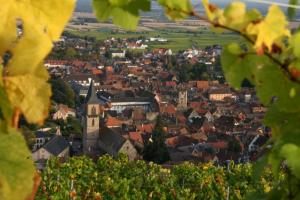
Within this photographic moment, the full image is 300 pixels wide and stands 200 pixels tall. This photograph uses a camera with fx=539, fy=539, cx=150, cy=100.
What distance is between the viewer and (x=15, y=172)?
0.41 metres

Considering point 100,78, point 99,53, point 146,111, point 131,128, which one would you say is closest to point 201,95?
point 146,111

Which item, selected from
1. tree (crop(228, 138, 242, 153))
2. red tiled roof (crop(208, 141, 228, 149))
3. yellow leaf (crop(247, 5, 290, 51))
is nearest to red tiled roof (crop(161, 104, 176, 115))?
red tiled roof (crop(208, 141, 228, 149))

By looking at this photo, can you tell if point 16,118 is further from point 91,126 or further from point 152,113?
point 152,113

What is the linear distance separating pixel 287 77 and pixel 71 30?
52.9 meters

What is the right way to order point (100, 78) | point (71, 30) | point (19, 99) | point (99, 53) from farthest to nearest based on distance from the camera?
1. point (71, 30)
2. point (99, 53)
3. point (100, 78)
4. point (19, 99)

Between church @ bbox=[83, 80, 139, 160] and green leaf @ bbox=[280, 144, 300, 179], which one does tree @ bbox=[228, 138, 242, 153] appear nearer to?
church @ bbox=[83, 80, 139, 160]

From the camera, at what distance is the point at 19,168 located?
407mm

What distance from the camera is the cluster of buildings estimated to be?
57.3 ft

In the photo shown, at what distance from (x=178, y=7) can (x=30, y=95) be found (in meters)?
0.20

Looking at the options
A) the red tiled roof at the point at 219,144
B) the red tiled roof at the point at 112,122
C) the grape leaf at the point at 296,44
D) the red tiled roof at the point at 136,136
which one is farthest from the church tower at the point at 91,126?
the grape leaf at the point at 296,44

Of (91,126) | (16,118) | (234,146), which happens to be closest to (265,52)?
(16,118)

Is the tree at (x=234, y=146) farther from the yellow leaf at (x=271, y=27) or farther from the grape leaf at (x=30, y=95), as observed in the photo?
the grape leaf at (x=30, y=95)

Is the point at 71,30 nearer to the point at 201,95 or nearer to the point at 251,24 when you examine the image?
the point at 201,95

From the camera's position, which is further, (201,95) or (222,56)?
(201,95)
